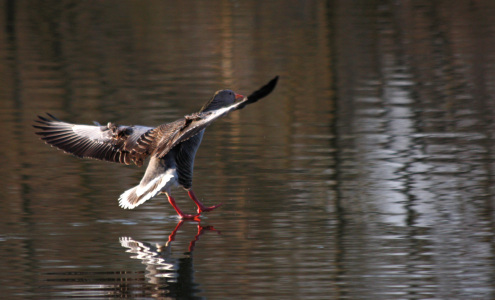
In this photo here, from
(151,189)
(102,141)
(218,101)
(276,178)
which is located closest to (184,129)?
(151,189)

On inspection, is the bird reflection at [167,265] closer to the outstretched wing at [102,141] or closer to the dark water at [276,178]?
the dark water at [276,178]

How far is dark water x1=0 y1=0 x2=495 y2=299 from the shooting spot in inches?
285

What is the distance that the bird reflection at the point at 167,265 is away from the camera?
22.8 ft

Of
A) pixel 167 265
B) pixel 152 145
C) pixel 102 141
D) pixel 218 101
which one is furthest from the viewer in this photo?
pixel 218 101

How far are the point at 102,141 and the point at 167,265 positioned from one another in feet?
8.75

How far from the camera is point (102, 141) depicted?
9945 millimetres

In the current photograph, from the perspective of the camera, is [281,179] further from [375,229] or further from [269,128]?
[269,128]

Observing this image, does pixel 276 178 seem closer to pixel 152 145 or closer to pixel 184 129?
pixel 152 145

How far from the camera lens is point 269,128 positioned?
1362cm

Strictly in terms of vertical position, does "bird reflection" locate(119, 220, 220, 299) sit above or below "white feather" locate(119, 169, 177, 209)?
below

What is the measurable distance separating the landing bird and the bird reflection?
503 millimetres

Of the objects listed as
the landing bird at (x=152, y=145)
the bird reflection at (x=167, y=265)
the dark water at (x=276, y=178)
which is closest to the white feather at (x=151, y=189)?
the landing bird at (x=152, y=145)

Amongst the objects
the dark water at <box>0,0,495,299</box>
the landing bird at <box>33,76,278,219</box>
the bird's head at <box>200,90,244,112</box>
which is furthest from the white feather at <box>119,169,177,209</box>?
the bird's head at <box>200,90,244,112</box>

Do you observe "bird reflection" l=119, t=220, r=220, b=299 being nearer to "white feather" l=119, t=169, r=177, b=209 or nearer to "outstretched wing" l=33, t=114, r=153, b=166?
"white feather" l=119, t=169, r=177, b=209
